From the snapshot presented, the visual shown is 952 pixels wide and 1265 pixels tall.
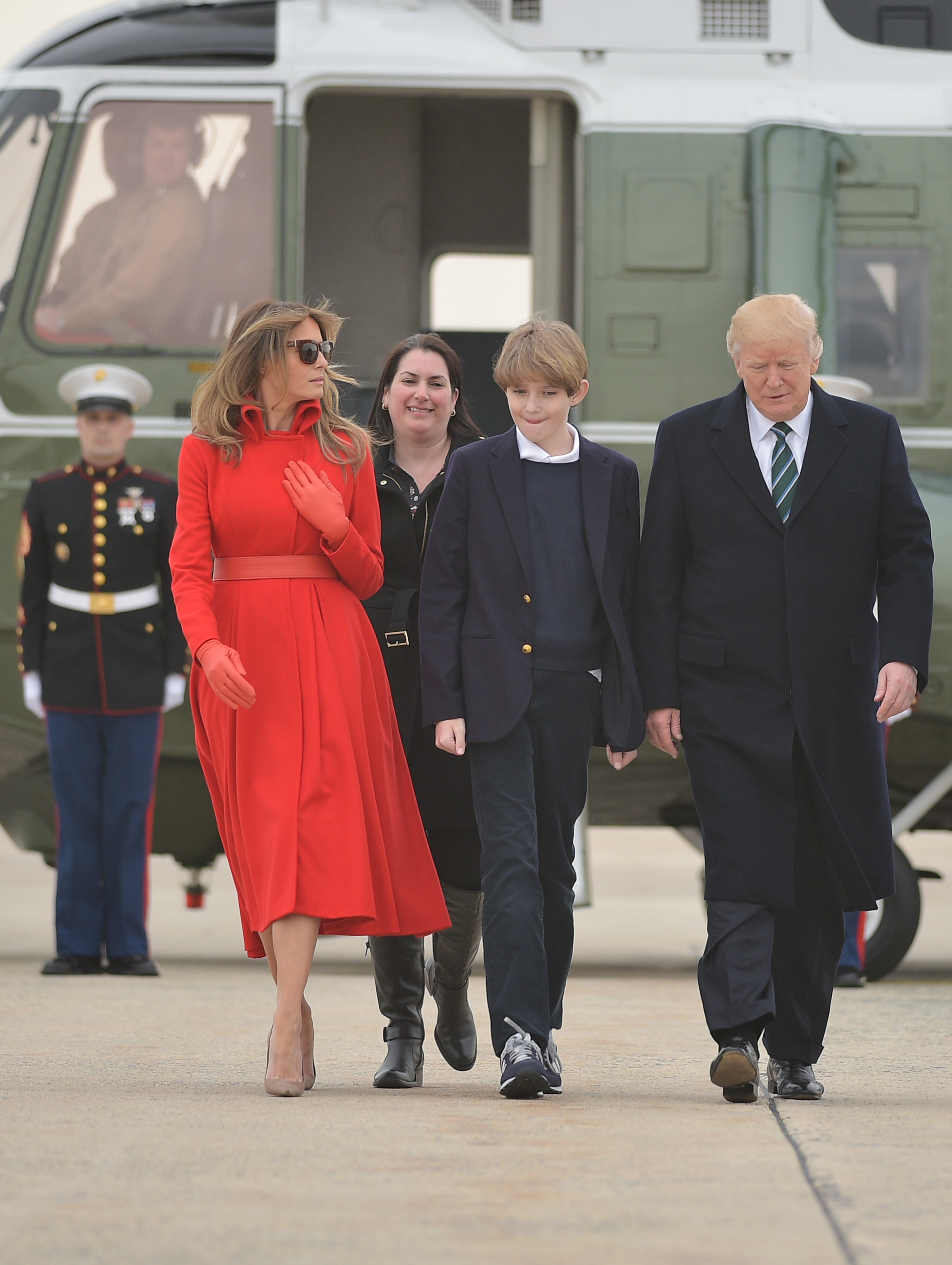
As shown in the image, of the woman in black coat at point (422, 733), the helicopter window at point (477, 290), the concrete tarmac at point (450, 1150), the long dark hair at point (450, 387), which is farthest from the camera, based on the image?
the helicopter window at point (477, 290)

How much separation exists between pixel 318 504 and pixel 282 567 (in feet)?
0.56

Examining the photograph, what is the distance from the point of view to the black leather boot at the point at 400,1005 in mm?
4402

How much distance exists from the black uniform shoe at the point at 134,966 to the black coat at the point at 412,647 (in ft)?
8.70

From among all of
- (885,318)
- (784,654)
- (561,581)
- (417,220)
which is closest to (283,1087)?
(561,581)

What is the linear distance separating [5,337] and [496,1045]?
157 inches

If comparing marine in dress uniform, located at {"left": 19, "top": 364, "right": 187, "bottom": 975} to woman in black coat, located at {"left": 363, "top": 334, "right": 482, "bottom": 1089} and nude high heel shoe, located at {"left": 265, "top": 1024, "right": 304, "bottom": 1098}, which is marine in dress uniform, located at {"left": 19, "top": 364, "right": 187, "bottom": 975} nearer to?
woman in black coat, located at {"left": 363, "top": 334, "right": 482, "bottom": 1089}

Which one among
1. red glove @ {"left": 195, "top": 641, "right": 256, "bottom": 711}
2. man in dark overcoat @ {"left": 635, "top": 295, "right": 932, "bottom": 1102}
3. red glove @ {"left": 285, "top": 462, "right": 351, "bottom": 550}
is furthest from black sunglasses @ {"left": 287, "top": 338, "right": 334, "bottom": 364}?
man in dark overcoat @ {"left": 635, "top": 295, "right": 932, "bottom": 1102}

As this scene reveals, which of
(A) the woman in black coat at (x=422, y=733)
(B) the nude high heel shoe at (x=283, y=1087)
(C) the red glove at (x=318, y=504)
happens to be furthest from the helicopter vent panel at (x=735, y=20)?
(B) the nude high heel shoe at (x=283, y=1087)

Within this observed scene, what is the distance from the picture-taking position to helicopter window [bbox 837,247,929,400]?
7230mm

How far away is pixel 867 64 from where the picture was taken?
7297 millimetres

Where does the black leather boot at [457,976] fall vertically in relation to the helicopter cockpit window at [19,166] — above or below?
below

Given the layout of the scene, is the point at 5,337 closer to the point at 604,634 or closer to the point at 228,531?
the point at 228,531

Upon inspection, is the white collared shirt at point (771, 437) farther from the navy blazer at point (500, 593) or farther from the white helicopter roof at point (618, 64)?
the white helicopter roof at point (618, 64)

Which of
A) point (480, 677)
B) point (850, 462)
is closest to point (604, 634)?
point (480, 677)
